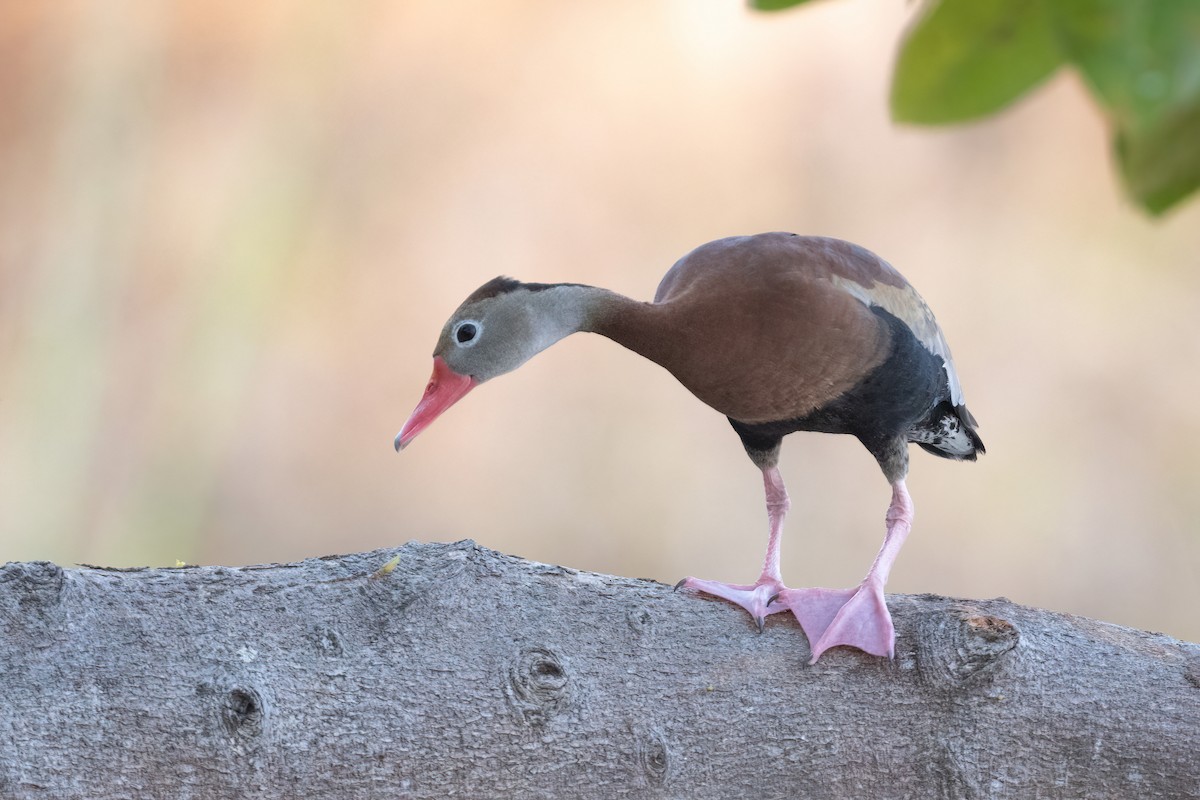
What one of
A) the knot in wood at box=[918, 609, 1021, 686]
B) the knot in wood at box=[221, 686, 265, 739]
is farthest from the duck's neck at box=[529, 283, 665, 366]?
the knot in wood at box=[221, 686, 265, 739]

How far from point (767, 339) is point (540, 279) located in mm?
2227

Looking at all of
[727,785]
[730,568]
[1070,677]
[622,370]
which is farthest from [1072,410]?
[727,785]

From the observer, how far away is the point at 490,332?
4.87ft

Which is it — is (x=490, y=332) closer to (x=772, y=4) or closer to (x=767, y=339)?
(x=767, y=339)

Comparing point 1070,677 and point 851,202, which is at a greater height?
point 851,202

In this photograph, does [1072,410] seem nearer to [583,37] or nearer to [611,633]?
[583,37]

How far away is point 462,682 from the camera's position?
40.4 inches

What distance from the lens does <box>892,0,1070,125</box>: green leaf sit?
32 centimetres

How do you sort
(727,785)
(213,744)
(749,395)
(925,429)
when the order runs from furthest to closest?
(925,429)
(749,395)
(727,785)
(213,744)

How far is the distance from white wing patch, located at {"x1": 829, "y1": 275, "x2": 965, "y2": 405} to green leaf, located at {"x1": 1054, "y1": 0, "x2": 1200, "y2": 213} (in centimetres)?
117

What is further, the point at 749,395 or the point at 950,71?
the point at 749,395

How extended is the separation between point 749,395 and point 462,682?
1.85 feet

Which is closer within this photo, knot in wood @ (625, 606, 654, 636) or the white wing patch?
knot in wood @ (625, 606, 654, 636)

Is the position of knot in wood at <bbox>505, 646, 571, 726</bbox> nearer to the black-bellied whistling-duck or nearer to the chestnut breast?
the black-bellied whistling-duck
